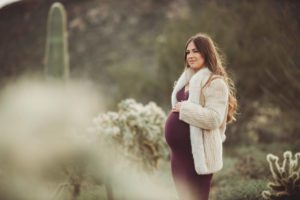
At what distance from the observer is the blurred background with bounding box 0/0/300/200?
31.1ft

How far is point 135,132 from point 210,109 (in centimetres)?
318

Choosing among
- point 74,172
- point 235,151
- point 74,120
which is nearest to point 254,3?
point 235,151

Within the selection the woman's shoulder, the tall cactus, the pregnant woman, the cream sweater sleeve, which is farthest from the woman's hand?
the tall cactus

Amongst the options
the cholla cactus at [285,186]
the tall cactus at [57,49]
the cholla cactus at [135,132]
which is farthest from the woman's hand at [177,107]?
the tall cactus at [57,49]

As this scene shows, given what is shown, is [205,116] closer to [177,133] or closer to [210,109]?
[210,109]

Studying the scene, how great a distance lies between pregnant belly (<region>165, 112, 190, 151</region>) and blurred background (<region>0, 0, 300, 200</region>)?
7.02ft

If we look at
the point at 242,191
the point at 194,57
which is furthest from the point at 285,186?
the point at 194,57

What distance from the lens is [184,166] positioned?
15.0 ft

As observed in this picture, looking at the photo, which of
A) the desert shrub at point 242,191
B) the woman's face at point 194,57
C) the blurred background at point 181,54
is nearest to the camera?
the woman's face at point 194,57

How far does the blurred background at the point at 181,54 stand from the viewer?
948 centimetres

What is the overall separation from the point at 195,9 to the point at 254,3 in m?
5.02

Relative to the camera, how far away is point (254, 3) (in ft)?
38.8

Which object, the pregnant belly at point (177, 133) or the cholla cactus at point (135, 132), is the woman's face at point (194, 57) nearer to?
the pregnant belly at point (177, 133)

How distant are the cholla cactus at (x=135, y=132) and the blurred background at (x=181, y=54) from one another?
1105 millimetres
